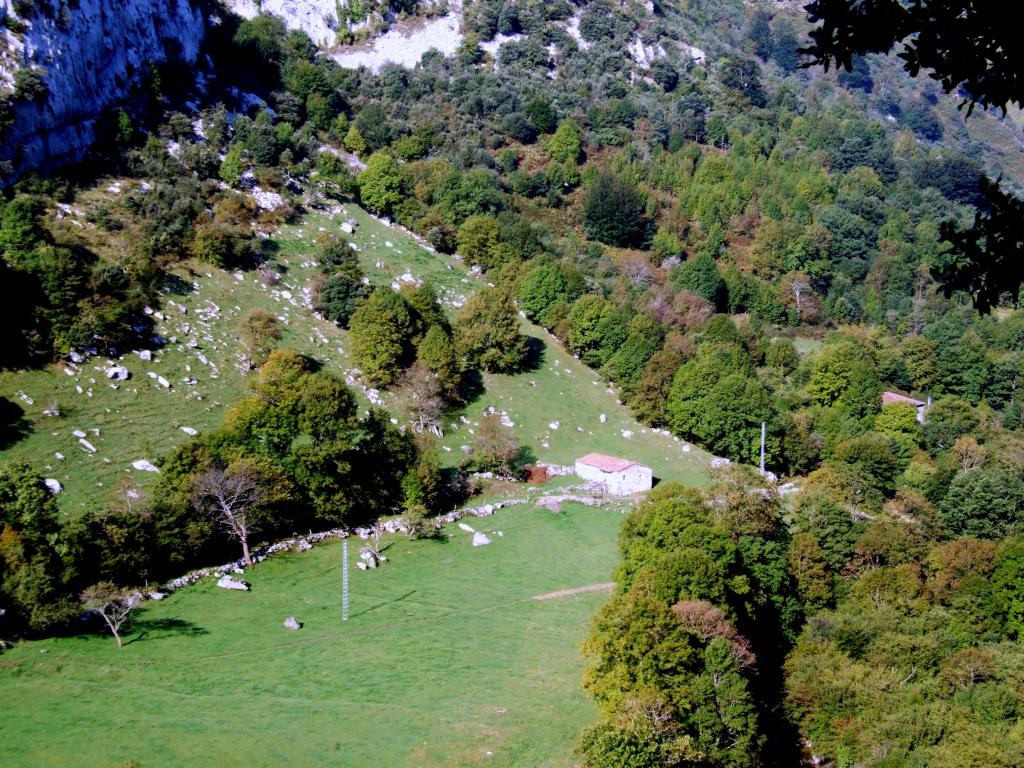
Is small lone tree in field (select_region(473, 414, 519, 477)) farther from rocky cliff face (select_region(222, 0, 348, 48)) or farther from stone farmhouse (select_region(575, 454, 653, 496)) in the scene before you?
rocky cliff face (select_region(222, 0, 348, 48))

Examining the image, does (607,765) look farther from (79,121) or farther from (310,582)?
(79,121)

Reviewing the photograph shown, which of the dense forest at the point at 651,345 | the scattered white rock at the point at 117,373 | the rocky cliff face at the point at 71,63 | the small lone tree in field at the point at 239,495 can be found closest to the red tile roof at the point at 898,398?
the dense forest at the point at 651,345

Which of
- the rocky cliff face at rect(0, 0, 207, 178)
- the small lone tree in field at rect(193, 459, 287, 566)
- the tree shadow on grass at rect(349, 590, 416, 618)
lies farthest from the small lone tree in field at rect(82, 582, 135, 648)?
the rocky cliff face at rect(0, 0, 207, 178)

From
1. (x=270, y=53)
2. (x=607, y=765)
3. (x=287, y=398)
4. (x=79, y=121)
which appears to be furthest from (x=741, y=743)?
(x=270, y=53)

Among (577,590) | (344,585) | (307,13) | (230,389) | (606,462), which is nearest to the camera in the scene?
(344,585)

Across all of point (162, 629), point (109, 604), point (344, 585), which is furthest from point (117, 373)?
point (344, 585)

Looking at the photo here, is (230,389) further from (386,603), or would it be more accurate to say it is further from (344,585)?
(386,603)

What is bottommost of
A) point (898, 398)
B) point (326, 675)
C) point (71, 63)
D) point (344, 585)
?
point (344, 585)

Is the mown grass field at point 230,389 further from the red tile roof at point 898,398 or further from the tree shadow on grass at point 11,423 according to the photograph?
the red tile roof at point 898,398
